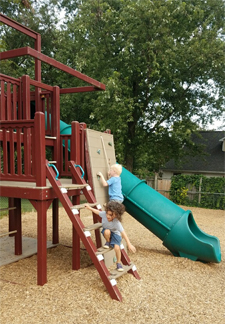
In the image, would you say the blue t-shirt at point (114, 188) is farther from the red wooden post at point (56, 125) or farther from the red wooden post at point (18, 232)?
the red wooden post at point (18, 232)

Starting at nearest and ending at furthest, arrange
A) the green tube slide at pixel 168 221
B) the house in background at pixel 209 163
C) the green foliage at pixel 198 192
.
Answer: the green tube slide at pixel 168 221 < the green foliage at pixel 198 192 < the house in background at pixel 209 163

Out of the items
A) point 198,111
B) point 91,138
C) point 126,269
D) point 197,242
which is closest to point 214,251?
point 197,242

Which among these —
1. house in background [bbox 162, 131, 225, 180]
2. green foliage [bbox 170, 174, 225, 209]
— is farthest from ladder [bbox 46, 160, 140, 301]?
house in background [bbox 162, 131, 225, 180]

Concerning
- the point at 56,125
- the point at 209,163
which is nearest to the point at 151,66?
the point at 209,163

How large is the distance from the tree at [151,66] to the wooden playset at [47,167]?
7.56m

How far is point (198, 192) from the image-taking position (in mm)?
15477

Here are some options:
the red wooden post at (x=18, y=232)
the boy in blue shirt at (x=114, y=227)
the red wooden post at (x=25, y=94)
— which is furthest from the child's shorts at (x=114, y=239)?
the red wooden post at (x=25, y=94)

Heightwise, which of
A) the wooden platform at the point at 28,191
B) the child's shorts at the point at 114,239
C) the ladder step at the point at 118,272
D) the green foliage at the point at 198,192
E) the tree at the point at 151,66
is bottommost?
the green foliage at the point at 198,192

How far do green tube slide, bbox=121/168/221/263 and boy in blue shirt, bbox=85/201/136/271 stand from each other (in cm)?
170

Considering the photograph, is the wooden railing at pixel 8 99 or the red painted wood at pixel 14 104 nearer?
the wooden railing at pixel 8 99

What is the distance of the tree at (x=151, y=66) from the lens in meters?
14.2

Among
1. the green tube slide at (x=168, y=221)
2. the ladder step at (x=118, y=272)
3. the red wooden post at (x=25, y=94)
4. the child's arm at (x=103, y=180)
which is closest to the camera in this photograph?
the ladder step at (x=118, y=272)

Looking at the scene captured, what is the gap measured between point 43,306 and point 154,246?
13.7 feet

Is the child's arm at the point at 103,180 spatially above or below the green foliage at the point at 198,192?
above
